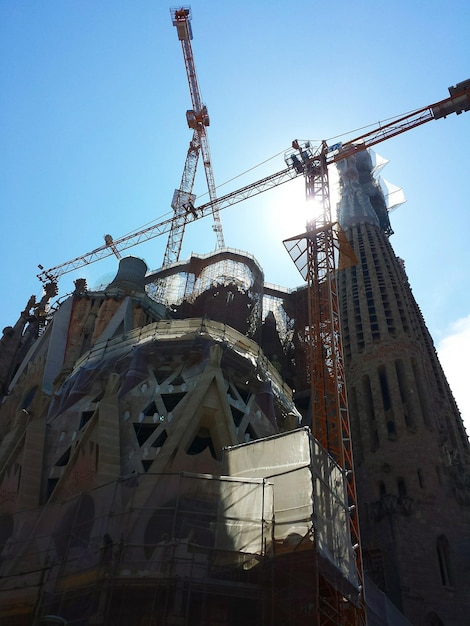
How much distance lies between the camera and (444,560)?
3116 cm

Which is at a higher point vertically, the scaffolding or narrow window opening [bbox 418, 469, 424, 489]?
narrow window opening [bbox 418, 469, 424, 489]

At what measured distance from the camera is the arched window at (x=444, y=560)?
30614 millimetres

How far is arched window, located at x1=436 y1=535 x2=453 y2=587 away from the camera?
3061 centimetres

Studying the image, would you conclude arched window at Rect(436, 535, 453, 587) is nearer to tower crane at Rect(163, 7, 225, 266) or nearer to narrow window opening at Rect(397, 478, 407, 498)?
narrow window opening at Rect(397, 478, 407, 498)

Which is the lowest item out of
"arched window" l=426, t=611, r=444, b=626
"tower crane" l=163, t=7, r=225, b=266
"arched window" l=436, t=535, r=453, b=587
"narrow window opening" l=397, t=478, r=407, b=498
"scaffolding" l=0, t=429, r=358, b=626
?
"scaffolding" l=0, t=429, r=358, b=626

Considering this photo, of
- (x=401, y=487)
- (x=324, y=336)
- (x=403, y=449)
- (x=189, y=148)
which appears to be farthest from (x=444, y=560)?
(x=189, y=148)

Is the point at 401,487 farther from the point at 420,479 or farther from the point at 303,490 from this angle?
the point at 303,490

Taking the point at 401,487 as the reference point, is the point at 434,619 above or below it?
below

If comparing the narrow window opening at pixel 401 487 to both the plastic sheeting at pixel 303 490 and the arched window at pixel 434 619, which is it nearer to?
the arched window at pixel 434 619

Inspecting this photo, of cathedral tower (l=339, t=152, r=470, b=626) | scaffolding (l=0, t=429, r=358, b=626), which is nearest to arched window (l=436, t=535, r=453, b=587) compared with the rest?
cathedral tower (l=339, t=152, r=470, b=626)

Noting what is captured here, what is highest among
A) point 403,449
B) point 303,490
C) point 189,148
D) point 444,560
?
point 189,148

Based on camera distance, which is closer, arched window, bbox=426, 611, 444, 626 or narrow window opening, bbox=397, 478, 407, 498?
arched window, bbox=426, 611, 444, 626

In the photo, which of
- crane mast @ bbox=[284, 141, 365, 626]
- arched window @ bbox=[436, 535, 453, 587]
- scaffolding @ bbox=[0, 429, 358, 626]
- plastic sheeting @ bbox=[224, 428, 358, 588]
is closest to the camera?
scaffolding @ bbox=[0, 429, 358, 626]

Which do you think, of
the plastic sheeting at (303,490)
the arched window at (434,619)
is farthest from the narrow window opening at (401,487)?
the plastic sheeting at (303,490)
